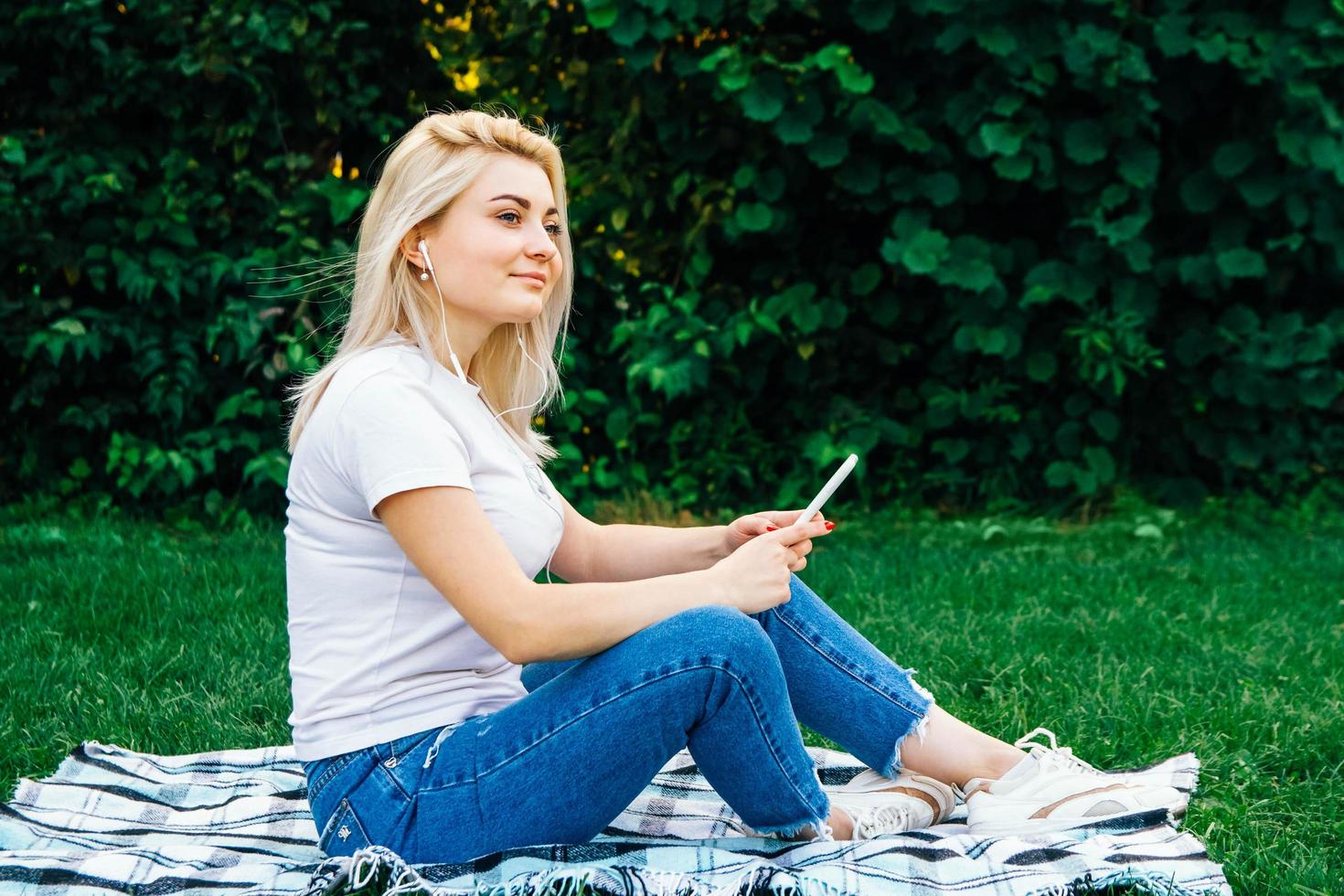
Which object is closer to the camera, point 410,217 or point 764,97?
point 410,217

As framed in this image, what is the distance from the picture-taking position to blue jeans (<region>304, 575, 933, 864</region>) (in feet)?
5.55

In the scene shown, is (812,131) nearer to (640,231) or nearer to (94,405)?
(640,231)

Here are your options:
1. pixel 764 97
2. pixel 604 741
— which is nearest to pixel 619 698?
pixel 604 741

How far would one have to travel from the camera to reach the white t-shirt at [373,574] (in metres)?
1.72

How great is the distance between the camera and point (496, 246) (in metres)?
1.88

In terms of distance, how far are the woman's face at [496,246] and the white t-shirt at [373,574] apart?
12 cm

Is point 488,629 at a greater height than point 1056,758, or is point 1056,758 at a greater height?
point 488,629

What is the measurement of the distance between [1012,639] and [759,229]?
1.94 meters

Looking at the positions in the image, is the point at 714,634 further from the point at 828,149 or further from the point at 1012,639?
the point at 828,149

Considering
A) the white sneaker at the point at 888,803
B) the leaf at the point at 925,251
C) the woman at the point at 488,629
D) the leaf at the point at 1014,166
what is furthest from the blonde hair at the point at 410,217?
the leaf at the point at 1014,166

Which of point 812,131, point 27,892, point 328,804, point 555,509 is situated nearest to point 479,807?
point 328,804

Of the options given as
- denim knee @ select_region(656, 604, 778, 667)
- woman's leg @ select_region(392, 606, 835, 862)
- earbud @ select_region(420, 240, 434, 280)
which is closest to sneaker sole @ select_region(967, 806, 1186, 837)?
woman's leg @ select_region(392, 606, 835, 862)

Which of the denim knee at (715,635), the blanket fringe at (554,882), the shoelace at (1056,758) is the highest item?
the denim knee at (715,635)

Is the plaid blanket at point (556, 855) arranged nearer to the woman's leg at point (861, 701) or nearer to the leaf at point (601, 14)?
the woman's leg at point (861, 701)
